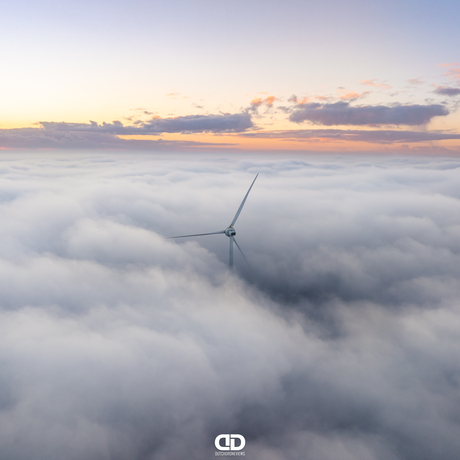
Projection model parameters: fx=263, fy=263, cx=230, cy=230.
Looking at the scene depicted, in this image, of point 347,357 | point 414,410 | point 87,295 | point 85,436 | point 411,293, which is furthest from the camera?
point 411,293

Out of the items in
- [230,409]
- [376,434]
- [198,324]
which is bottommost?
[376,434]

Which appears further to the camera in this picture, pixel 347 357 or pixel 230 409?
pixel 347 357

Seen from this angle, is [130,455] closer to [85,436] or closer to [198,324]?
[85,436]

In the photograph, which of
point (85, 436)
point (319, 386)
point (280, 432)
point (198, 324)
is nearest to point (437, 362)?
point (319, 386)

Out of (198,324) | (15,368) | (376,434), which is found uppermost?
(15,368)

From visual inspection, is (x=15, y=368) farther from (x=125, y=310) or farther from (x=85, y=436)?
(x=125, y=310)

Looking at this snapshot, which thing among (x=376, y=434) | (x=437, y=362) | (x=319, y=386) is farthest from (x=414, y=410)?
(x=319, y=386)

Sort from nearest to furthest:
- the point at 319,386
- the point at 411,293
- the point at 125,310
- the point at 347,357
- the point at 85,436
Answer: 1. the point at 85,436
2. the point at 319,386
3. the point at 347,357
4. the point at 125,310
5. the point at 411,293

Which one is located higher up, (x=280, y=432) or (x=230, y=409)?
(x=230, y=409)

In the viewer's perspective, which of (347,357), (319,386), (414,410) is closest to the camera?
(414,410)
